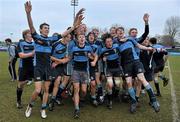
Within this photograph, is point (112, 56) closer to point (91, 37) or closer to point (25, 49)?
point (91, 37)

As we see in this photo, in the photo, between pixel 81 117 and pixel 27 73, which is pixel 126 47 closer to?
pixel 81 117

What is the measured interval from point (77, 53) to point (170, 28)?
3710 inches

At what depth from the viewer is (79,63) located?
9.28 m

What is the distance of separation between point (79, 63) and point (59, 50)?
0.78 meters

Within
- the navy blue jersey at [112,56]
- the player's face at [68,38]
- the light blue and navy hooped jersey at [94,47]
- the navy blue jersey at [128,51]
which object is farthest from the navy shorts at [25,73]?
the navy blue jersey at [128,51]

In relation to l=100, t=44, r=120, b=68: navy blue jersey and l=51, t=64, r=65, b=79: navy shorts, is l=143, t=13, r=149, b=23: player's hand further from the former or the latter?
l=51, t=64, r=65, b=79: navy shorts

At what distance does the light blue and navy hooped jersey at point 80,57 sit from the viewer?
9195 mm

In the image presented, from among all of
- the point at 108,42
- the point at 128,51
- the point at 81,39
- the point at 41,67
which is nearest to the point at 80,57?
the point at 81,39

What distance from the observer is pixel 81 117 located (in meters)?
8.78

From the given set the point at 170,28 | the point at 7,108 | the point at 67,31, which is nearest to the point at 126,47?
the point at 67,31

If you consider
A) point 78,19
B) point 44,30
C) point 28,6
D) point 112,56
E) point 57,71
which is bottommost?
point 57,71

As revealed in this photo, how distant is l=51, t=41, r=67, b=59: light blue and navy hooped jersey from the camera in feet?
31.4

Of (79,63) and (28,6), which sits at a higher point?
(28,6)

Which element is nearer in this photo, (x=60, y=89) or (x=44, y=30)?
(x=44, y=30)
